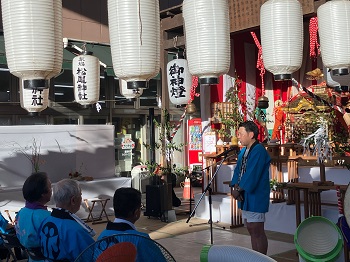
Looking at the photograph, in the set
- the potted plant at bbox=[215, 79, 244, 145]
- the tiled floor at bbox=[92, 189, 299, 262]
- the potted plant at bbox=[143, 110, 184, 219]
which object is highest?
the potted plant at bbox=[215, 79, 244, 145]

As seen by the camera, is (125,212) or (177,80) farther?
(177,80)

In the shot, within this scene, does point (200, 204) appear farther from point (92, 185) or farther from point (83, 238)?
point (83, 238)

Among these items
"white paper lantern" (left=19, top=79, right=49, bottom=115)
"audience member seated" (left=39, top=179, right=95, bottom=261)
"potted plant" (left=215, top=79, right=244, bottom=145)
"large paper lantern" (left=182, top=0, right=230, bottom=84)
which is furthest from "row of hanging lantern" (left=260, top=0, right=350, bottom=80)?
"potted plant" (left=215, top=79, right=244, bottom=145)

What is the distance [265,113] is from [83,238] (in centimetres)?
954

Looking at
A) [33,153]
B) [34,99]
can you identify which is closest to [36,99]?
[34,99]

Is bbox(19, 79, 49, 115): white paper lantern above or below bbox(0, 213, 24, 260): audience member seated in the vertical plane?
above

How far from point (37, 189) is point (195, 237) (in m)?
4.65

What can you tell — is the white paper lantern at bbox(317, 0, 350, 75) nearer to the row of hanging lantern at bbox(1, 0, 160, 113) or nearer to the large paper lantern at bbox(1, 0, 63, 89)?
the row of hanging lantern at bbox(1, 0, 160, 113)

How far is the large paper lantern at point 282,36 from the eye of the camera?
4445mm

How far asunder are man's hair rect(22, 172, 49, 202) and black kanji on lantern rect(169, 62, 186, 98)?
15.3 feet

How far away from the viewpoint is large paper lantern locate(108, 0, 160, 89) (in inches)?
156

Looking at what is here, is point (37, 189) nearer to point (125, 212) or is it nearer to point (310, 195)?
point (125, 212)

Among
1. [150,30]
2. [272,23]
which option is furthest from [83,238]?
[272,23]

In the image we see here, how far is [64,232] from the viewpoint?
9.87 feet
